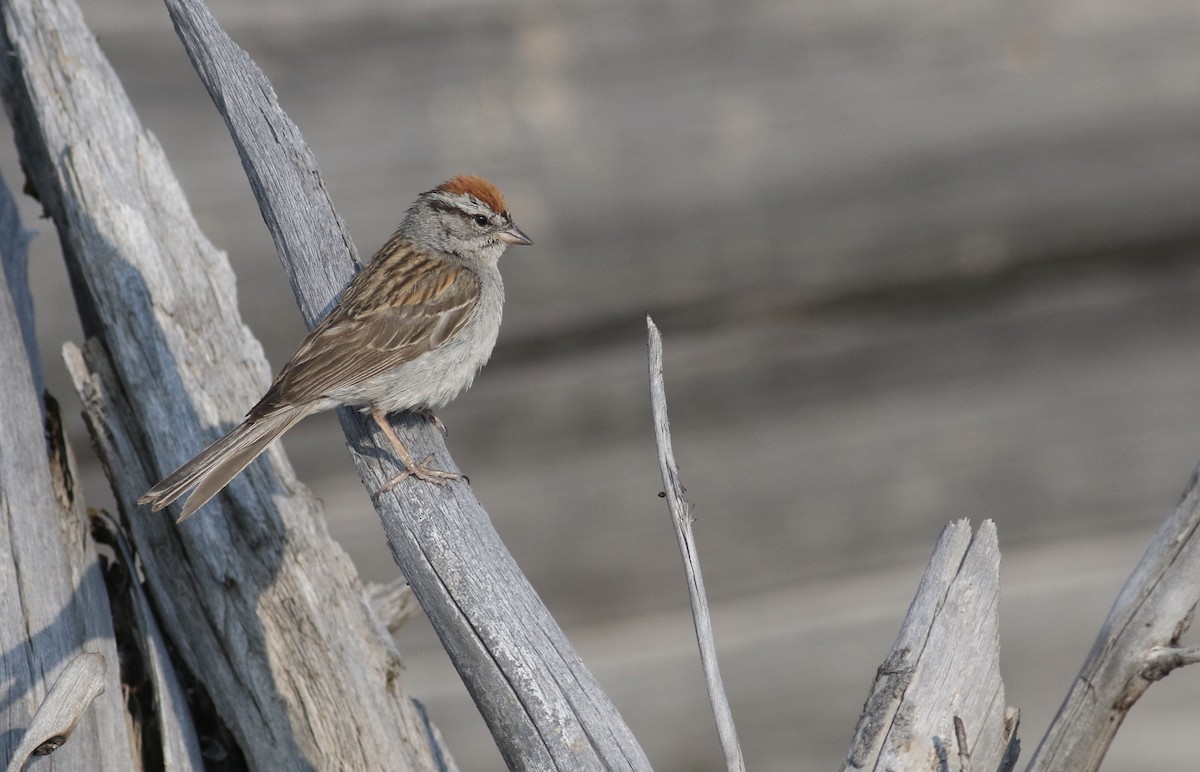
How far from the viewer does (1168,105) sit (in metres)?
3.56

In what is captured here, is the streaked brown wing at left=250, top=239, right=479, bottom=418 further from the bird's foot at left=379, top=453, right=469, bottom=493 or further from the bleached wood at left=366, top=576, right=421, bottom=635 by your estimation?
the bleached wood at left=366, top=576, right=421, bottom=635

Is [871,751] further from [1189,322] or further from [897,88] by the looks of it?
[1189,322]

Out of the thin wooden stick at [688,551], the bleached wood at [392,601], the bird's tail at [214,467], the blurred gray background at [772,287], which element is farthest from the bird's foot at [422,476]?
the blurred gray background at [772,287]

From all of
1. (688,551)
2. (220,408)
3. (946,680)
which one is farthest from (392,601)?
(946,680)

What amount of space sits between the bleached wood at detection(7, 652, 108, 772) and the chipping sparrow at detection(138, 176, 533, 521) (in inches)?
15.9

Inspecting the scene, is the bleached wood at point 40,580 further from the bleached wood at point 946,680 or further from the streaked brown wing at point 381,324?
the bleached wood at point 946,680

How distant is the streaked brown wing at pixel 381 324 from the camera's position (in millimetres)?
2654

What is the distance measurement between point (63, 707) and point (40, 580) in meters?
0.47

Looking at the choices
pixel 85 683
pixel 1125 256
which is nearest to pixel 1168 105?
pixel 1125 256

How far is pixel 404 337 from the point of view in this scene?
9.86 ft

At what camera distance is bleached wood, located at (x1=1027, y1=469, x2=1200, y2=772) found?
5.73 feet

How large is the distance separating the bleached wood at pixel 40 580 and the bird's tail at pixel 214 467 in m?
0.23

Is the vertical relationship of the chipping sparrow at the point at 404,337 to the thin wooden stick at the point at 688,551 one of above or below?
above

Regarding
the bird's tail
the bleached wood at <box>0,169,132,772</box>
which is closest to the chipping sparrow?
the bird's tail
